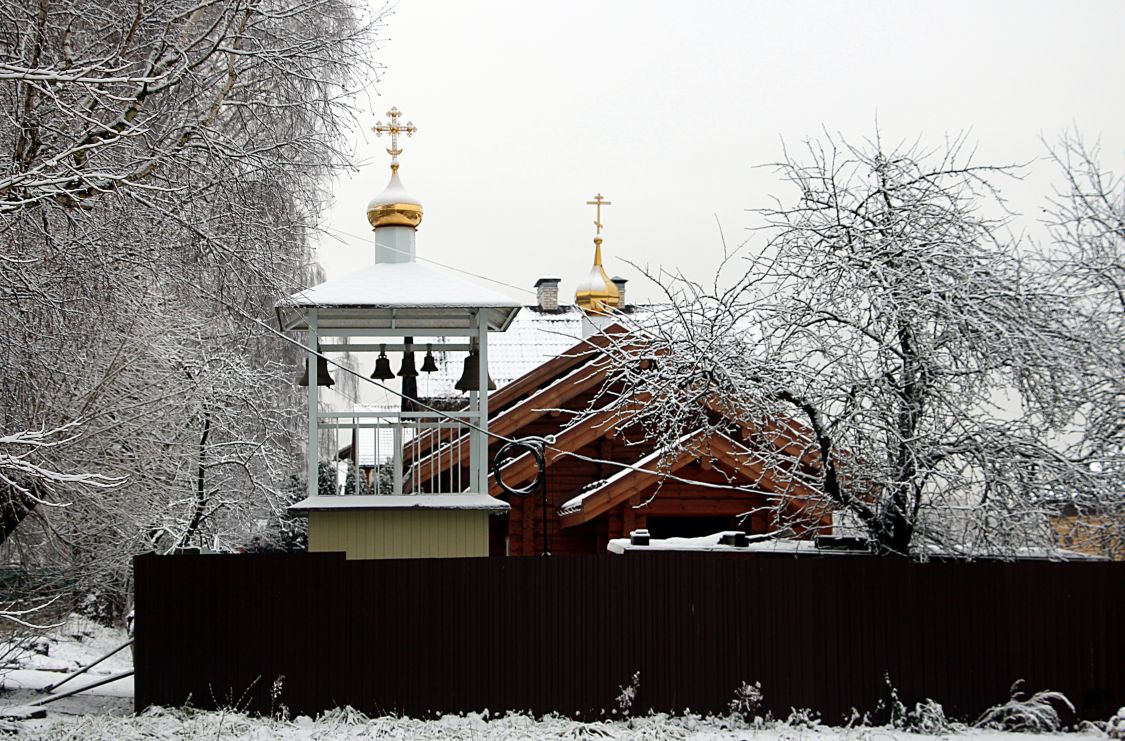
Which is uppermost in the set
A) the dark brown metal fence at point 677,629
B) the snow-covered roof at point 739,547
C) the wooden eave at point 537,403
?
the wooden eave at point 537,403

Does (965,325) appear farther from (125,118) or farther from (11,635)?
(11,635)

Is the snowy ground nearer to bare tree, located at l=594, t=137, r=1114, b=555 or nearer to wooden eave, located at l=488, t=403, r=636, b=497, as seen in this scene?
bare tree, located at l=594, t=137, r=1114, b=555

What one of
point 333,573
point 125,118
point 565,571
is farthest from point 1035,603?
point 125,118

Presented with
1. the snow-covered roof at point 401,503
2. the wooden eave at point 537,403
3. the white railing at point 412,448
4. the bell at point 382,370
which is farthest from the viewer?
the wooden eave at point 537,403

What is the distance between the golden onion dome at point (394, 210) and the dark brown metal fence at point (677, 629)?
418 centimetres

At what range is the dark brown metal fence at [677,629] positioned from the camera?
9609 millimetres

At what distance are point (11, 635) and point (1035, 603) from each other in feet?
29.3

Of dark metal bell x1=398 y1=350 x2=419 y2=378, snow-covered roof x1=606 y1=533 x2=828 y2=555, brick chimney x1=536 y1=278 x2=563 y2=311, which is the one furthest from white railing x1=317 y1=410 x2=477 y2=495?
brick chimney x1=536 y1=278 x2=563 y2=311

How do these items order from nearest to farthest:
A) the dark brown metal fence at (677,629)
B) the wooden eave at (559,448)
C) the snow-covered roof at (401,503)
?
the dark brown metal fence at (677,629)
the snow-covered roof at (401,503)
the wooden eave at (559,448)

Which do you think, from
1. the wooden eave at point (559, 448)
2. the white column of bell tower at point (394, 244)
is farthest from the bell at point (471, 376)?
the wooden eave at point (559, 448)

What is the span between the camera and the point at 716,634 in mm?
9758

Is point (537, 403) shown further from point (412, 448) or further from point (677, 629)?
point (677, 629)

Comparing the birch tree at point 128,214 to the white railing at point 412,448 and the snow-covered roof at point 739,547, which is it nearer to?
the white railing at point 412,448

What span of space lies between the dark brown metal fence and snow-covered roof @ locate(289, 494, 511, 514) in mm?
922
